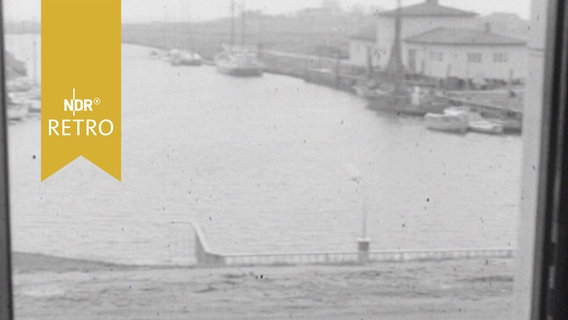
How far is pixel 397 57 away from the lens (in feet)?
9.20

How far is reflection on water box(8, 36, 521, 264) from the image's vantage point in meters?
3.01

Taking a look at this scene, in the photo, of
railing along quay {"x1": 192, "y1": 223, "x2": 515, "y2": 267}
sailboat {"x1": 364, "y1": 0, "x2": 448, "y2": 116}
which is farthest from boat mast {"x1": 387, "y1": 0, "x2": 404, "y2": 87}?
railing along quay {"x1": 192, "y1": 223, "x2": 515, "y2": 267}

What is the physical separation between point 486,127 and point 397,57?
460 millimetres

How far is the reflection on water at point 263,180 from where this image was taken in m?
3.01

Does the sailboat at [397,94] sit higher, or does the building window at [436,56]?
the building window at [436,56]

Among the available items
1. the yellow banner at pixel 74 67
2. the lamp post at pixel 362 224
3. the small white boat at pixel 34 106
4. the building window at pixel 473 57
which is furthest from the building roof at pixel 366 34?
the small white boat at pixel 34 106

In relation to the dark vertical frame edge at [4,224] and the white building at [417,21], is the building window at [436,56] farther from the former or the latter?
the dark vertical frame edge at [4,224]

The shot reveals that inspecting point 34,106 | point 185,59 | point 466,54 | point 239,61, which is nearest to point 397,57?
point 466,54

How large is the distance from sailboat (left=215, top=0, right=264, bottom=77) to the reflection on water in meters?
0.04

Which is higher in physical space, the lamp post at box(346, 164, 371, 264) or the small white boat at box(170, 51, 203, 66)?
the small white boat at box(170, 51, 203, 66)

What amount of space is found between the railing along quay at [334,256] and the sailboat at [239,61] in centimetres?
118

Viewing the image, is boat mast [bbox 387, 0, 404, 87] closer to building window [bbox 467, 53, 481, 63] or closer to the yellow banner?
building window [bbox 467, 53, 481, 63]

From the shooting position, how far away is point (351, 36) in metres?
2.90

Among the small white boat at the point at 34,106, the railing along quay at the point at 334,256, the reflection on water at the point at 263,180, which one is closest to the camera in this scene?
the small white boat at the point at 34,106
